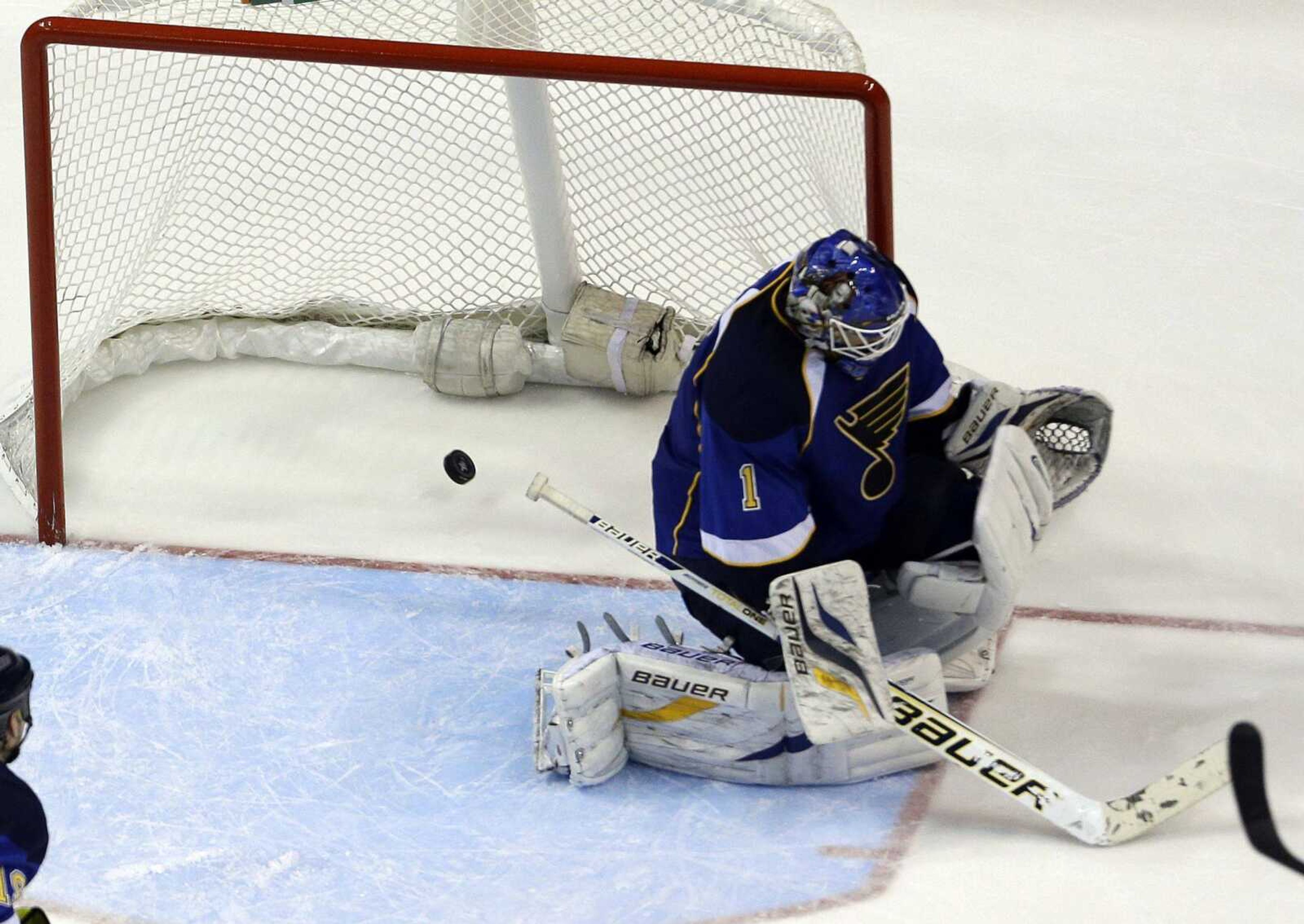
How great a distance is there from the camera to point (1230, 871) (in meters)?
2.62

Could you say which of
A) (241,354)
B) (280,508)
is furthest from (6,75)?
(280,508)

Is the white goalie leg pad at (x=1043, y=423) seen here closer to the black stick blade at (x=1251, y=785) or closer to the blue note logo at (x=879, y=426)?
the blue note logo at (x=879, y=426)

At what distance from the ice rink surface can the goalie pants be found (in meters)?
0.28

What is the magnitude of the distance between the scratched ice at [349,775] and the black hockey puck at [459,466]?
25 centimetres

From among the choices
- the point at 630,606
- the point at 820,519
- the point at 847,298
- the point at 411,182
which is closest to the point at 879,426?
the point at 820,519

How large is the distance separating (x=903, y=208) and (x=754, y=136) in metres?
1.04

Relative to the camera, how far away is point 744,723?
2.85 metres

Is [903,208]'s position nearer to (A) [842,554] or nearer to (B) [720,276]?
(B) [720,276]

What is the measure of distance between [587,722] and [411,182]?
197 centimetres

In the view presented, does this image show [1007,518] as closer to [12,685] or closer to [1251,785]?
[1251,785]

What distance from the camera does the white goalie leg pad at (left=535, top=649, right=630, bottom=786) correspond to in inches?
111

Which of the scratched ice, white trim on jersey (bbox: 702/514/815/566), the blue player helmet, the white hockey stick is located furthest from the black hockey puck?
the blue player helmet

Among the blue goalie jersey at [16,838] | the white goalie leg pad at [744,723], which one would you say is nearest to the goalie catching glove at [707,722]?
the white goalie leg pad at [744,723]

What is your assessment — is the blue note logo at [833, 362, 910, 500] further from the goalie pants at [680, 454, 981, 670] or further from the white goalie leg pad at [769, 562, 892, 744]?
the white goalie leg pad at [769, 562, 892, 744]
